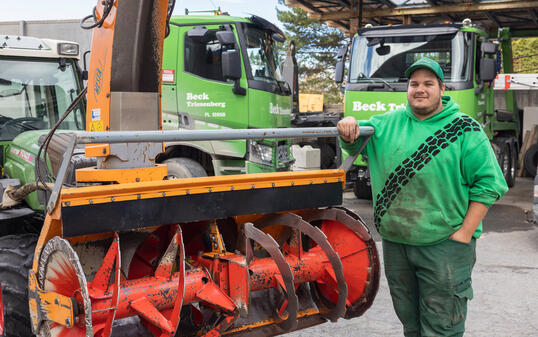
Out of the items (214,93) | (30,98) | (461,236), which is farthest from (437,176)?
(214,93)

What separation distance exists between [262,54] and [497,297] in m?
4.69

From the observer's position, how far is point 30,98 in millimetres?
5180

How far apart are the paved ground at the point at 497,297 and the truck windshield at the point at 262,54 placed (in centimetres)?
268

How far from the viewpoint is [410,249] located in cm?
314

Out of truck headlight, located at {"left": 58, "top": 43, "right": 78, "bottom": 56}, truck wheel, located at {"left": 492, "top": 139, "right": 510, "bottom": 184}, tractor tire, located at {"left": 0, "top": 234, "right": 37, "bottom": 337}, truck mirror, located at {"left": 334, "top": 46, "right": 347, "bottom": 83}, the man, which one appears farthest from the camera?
truck wheel, located at {"left": 492, "top": 139, "right": 510, "bottom": 184}

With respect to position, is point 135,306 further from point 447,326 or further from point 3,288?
point 447,326

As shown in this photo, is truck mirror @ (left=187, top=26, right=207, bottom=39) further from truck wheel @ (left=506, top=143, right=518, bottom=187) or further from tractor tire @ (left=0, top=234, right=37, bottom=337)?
truck wheel @ (left=506, top=143, right=518, bottom=187)

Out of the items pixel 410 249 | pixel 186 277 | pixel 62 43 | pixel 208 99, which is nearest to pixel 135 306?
pixel 186 277

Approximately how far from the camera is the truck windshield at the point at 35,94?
5.06m

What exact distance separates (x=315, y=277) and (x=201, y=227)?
0.77 m

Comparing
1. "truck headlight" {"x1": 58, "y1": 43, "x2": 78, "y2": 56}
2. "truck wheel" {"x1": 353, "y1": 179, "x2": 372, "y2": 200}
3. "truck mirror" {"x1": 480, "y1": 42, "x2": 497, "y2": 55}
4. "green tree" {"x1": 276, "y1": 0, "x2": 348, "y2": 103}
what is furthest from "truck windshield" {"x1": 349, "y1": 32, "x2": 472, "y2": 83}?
"green tree" {"x1": 276, "y1": 0, "x2": 348, "y2": 103}

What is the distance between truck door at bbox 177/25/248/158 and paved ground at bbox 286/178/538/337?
Answer: 2.38 meters

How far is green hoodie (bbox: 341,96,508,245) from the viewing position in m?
3.00

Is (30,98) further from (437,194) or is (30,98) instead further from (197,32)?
(437,194)
